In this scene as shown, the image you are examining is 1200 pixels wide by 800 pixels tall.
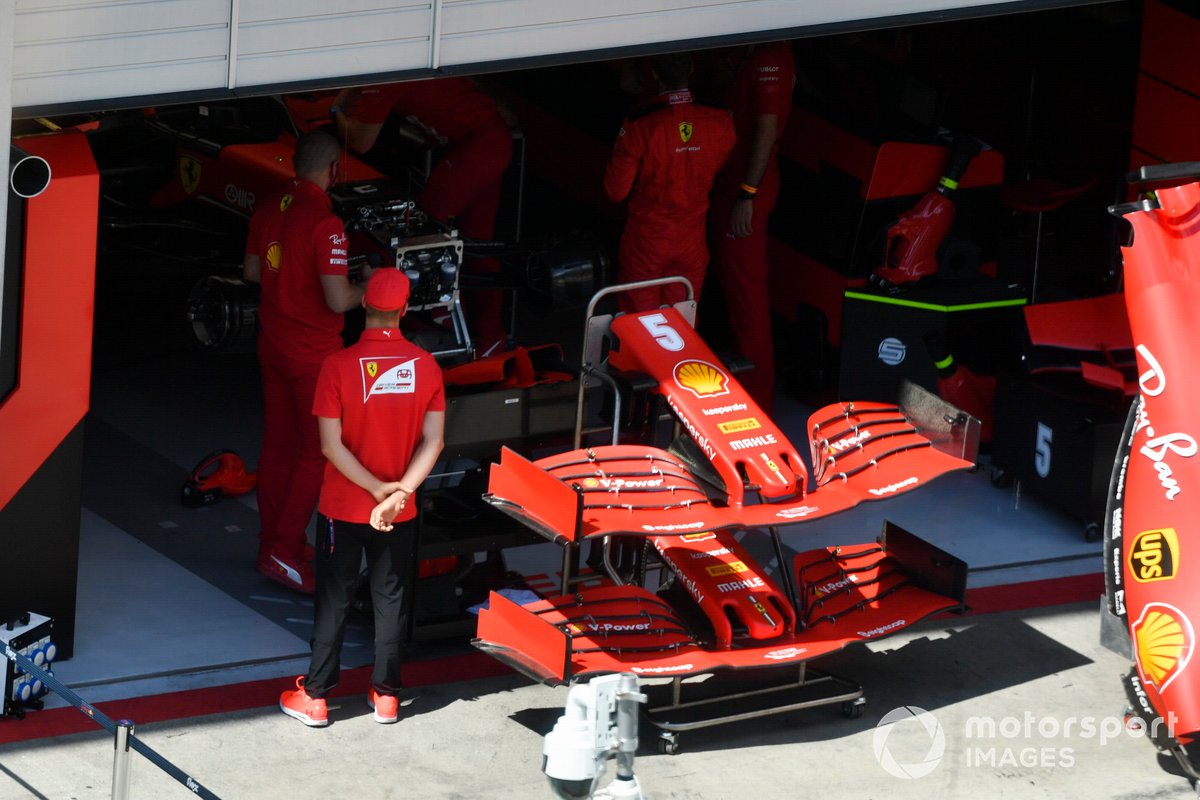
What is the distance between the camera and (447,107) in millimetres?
9375

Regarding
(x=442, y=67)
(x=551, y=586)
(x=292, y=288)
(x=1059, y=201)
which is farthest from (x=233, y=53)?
(x=1059, y=201)

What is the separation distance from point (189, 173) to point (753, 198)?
3.33 metres

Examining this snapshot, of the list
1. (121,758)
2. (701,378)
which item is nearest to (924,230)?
(701,378)

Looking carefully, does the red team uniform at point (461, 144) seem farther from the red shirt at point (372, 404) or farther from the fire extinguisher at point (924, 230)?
the red shirt at point (372, 404)

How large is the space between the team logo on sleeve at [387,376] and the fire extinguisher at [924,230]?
387cm

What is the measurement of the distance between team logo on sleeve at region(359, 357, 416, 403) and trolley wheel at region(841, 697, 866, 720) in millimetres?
2054

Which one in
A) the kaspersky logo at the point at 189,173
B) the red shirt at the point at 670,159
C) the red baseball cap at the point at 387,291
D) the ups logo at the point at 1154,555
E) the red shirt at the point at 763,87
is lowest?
the ups logo at the point at 1154,555

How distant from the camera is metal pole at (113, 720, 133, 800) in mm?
4824

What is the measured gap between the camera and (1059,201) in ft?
30.8

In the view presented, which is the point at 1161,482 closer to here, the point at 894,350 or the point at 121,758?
the point at 894,350

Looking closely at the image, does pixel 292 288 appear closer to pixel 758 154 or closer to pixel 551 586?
pixel 551 586

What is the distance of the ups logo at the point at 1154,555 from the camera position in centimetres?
640

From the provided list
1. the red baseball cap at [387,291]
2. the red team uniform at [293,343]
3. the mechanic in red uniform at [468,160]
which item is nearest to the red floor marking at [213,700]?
the red team uniform at [293,343]

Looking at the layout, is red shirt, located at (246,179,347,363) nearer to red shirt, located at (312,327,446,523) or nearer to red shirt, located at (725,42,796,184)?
red shirt, located at (312,327,446,523)
